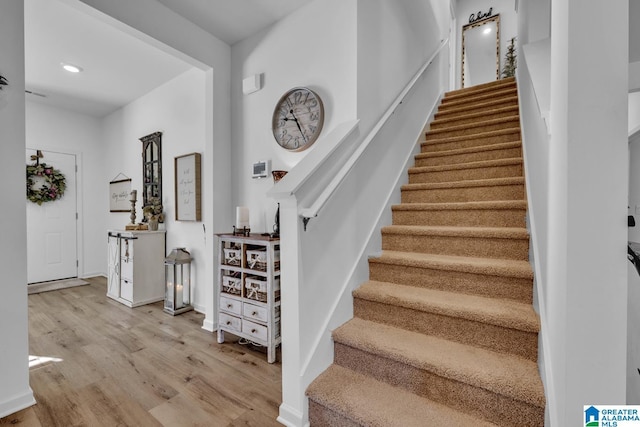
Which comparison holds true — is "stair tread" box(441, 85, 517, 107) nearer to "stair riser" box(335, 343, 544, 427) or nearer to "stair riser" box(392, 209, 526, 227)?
"stair riser" box(392, 209, 526, 227)

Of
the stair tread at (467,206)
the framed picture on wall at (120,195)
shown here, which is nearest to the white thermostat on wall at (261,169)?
the stair tread at (467,206)

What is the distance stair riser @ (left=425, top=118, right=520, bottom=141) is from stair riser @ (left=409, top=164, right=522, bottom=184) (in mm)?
709

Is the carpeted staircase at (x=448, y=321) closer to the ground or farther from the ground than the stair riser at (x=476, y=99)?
closer to the ground

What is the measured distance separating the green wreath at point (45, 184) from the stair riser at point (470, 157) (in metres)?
5.26

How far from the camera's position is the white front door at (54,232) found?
13.8 feet

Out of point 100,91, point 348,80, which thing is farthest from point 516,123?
point 100,91

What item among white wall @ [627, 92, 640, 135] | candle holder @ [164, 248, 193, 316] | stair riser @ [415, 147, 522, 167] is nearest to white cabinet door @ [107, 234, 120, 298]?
candle holder @ [164, 248, 193, 316]

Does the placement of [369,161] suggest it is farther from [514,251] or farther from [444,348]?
[444,348]

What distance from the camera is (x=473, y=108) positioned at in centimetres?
329

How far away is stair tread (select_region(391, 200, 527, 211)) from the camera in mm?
1872

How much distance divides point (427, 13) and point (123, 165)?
4.71 metres

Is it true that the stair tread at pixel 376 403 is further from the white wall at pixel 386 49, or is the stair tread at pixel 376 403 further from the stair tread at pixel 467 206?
the white wall at pixel 386 49

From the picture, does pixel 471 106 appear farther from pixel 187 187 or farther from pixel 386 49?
pixel 187 187

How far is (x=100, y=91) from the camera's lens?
3.85 m
